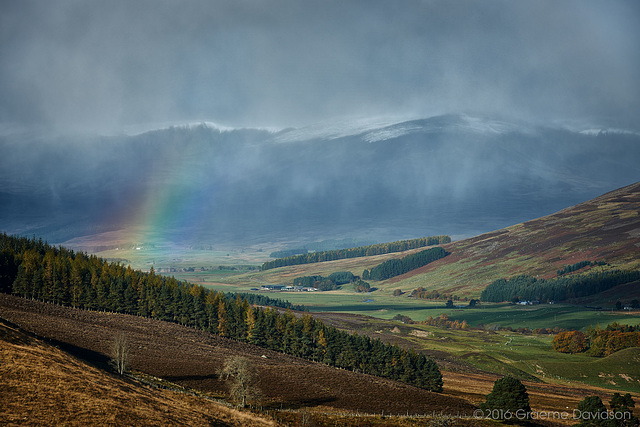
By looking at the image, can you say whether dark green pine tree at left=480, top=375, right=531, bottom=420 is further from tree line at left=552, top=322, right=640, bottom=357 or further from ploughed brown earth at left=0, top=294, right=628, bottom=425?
tree line at left=552, top=322, right=640, bottom=357

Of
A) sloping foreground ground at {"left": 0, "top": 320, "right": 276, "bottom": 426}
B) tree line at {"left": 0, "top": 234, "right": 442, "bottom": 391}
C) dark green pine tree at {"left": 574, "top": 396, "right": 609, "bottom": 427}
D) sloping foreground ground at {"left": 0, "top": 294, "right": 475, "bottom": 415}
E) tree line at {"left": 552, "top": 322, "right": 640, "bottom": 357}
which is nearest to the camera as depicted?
sloping foreground ground at {"left": 0, "top": 320, "right": 276, "bottom": 426}

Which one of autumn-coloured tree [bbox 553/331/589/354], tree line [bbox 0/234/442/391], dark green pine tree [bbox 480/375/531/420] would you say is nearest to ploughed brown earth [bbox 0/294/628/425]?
dark green pine tree [bbox 480/375/531/420]

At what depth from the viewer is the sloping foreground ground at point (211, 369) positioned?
67.4m

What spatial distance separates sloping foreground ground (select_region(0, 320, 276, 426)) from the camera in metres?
34.2

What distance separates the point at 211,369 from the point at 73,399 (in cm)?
4138

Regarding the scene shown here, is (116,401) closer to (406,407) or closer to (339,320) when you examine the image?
(406,407)

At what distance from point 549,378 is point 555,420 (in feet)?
195

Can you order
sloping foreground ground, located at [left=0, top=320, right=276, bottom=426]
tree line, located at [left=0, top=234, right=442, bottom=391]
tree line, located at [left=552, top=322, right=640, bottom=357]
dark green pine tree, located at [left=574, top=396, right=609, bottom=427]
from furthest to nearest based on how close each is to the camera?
tree line, located at [left=552, top=322, right=640, bottom=357] → tree line, located at [left=0, top=234, right=442, bottom=391] → dark green pine tree, located at [left=574, top=396, right=609, bottom=427] → sloping foreground ground, located at [left=0, top=320, right=276, bottom=426]

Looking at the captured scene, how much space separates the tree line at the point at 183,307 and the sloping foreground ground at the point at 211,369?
12042mm

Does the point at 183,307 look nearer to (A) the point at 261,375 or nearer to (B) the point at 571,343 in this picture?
(A) the point at 261,375

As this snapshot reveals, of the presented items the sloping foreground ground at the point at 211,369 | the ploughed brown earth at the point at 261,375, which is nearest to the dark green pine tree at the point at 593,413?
the ploughed brown earth at the point at 261,375

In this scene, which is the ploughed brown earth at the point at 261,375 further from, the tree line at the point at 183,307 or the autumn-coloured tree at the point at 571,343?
the autumn-coloured tree at the point at 571,343

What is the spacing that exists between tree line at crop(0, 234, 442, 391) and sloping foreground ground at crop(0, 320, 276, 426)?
198 ft

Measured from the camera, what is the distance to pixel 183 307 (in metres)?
128
